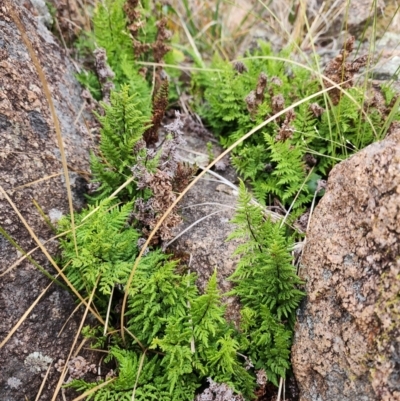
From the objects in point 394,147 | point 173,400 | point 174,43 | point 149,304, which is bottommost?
point 173,400

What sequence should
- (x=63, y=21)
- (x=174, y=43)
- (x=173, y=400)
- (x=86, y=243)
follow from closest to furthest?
1. (x=173, y=400)
2. (x=86, y=243)
3. (x=63, y=21)
4. (x=174, y=43)

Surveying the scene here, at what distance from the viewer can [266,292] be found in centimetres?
271

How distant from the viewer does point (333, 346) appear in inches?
96.5

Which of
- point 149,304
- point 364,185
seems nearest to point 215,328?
point 149,304

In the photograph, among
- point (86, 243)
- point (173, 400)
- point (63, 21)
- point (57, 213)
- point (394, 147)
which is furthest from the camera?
point (63, 21)

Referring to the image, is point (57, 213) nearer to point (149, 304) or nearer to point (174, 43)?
point (149, 304)

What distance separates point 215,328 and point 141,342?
0.50 metres

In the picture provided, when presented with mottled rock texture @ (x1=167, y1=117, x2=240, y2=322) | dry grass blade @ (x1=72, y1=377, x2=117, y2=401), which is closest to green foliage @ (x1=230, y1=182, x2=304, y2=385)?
mottled rock texture @ (x1=167, y1=117, x2=240, y2=322)

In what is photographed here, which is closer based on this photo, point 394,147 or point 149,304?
point 394,147

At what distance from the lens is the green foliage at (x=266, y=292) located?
2621mm

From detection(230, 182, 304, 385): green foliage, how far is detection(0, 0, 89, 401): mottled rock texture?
3.80 feet

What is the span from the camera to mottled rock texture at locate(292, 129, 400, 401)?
7.22ft

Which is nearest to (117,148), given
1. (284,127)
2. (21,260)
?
(21,260)

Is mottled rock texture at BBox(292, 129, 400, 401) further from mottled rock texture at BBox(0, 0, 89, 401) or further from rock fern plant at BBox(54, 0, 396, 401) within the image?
mottled rock texture at BBox(0, 0, 89, 401)
